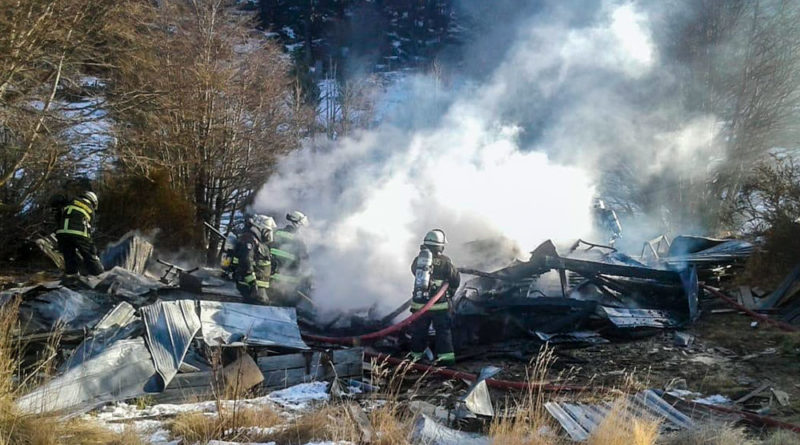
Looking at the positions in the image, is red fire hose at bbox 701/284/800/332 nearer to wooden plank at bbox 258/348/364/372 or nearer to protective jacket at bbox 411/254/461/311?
protective jacket at bbox 411/254/461/311

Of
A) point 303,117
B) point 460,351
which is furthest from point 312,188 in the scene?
point 303,117

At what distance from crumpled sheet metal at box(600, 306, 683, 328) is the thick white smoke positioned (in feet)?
9.45

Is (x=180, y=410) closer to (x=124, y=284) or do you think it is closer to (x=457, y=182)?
(x=124, y=284)

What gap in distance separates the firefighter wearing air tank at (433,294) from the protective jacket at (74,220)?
628 centimetres

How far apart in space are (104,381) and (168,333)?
0.77 m

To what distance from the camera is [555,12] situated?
20.2 meters

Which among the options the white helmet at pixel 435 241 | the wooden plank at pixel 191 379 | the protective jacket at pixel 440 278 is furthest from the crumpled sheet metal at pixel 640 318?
the wooden plank at pixel 191 379

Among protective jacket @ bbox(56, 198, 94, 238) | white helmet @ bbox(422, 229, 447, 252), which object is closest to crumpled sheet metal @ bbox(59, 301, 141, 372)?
white helmet @ bbox(422, 229, 447, 252)

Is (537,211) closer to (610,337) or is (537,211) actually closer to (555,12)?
(610,337)

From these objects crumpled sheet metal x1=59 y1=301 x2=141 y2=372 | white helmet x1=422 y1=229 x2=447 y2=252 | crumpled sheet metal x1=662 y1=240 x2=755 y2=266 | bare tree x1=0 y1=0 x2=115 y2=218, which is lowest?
→ crumpled sheet metal x1=59 y1=301 x2=141 y2=372

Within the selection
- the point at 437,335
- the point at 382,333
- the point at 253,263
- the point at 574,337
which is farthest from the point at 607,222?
the point at 253,263

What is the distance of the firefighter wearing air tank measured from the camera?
23.3 feet

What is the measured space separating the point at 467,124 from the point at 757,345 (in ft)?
31.6

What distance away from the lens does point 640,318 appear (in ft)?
26.8
